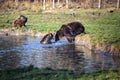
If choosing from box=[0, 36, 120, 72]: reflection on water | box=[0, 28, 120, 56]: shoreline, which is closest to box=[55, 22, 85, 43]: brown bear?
box=[0, 28, 120, 56]: shoreline

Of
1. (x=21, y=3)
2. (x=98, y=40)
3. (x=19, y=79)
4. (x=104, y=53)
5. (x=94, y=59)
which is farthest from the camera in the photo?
(x=21, y=3)

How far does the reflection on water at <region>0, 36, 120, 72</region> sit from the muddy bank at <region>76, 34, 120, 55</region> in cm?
39

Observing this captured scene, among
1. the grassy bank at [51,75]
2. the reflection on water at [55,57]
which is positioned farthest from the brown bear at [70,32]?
the grassy bank at [51,75]

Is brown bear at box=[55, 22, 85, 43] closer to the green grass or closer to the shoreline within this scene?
the shoreline

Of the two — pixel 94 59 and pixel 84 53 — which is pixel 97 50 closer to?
pixel 84 53

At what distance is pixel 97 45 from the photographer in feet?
82.0

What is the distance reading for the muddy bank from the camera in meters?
23.1

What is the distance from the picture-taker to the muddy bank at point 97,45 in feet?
75.7

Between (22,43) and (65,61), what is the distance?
8769 mm

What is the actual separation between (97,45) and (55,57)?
333 cm

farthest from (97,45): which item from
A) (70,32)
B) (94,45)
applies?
(70,32)

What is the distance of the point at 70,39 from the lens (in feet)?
96.1

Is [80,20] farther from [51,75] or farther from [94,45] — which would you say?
[51,75]

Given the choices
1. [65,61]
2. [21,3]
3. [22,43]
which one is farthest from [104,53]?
[21,3]
